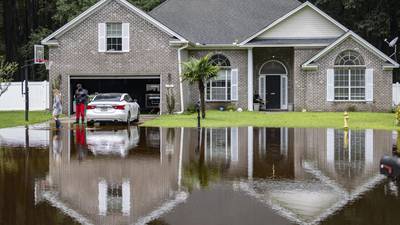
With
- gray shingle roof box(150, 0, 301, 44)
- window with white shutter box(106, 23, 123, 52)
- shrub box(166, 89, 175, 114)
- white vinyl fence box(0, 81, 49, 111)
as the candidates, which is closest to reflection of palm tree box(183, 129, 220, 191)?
shrub box(166, 89, 175, 114)

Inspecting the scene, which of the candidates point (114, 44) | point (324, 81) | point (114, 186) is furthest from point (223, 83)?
point (114, 186)

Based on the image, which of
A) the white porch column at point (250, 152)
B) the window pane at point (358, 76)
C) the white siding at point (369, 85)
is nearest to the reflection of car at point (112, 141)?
the white porch column at point (250, 152)

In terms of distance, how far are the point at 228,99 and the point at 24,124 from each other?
13.3 meters

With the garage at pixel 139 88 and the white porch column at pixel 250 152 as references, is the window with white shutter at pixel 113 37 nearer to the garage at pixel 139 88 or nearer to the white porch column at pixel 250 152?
the garage at pixel 139 88

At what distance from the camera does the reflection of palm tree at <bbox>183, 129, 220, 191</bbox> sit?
11.4 meters

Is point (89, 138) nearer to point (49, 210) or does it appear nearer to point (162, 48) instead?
point (49, 210)

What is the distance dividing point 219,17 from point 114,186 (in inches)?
1213

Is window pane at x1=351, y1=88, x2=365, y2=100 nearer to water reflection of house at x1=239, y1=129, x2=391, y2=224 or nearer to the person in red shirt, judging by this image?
the person in red shirt

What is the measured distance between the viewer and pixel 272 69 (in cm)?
3931

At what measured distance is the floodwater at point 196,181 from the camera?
8.80 metres

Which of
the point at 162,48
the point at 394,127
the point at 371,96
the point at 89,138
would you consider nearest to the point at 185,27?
the point at 162,48

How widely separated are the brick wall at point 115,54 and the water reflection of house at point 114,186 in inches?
750

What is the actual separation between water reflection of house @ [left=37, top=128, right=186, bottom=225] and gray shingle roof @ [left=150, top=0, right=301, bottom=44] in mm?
23156

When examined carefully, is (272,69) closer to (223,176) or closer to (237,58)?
(237,58)
